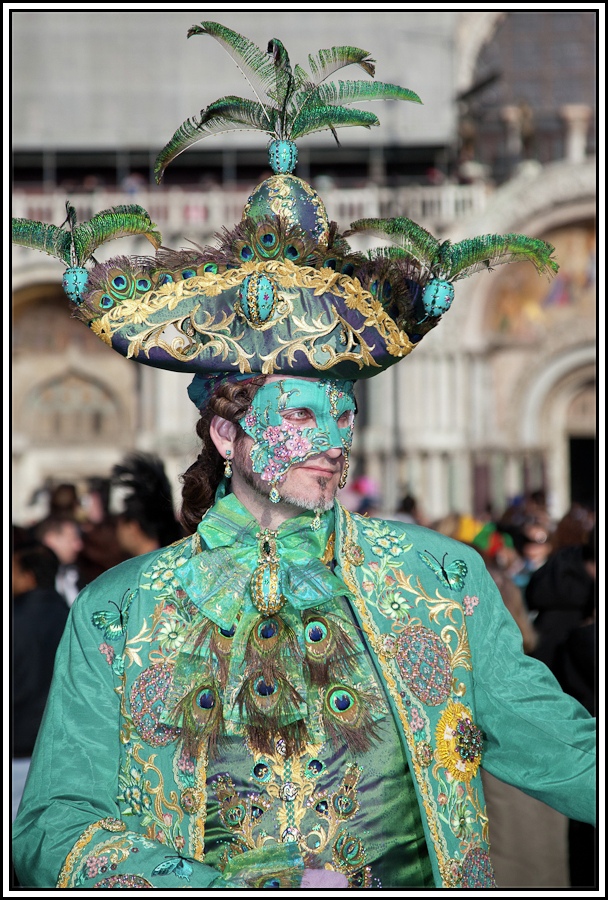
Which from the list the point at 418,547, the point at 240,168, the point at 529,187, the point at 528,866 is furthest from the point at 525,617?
the point at 240,168

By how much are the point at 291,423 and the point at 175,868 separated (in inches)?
33.8

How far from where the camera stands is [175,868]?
86.5 inches

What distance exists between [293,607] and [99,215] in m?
0.86

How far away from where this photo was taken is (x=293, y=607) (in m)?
2.58

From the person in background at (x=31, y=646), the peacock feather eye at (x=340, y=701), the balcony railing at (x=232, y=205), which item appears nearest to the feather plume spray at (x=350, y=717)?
the peacock feather eye at (x=340, y=701)

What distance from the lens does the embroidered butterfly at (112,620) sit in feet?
8.34

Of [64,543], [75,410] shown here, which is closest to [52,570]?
[64,543]

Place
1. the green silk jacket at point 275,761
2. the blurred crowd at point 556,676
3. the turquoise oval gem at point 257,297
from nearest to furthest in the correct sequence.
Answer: the green silk jacket at point 275,761, the turquoise oval gem at point 257,297, the blurred crowd at point 556,676

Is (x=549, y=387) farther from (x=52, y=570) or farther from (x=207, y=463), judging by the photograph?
(x=207, y=463)

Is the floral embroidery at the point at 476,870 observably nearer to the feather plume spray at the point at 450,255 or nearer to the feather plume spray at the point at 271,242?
the feather plume spray at the point at 450,255

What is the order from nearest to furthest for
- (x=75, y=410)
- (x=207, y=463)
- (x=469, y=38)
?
(x=207, y=463), (x=75, y=410), (x=469, y=38)

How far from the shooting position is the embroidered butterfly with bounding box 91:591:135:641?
2.54m

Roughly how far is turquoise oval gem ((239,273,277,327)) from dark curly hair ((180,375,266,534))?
174 mm

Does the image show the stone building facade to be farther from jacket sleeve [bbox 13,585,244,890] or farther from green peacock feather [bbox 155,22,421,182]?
jacket sleeve [bbox 13,585,244,890]
